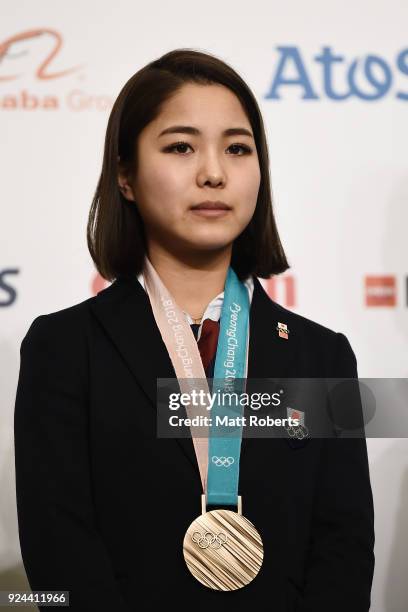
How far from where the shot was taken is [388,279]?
2.69 metres

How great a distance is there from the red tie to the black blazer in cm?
9

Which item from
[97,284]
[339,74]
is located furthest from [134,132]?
[339,74]

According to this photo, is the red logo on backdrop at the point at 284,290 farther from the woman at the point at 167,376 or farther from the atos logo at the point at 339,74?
the woman at the point at 167,376

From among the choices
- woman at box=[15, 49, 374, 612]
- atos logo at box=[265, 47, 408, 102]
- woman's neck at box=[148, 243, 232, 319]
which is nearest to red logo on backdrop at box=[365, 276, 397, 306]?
atos logo at box=[265, 47, 408, 102]

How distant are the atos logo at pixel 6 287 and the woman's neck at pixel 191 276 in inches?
37.1

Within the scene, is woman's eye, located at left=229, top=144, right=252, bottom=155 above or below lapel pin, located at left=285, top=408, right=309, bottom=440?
above

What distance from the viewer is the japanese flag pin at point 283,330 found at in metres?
1.72

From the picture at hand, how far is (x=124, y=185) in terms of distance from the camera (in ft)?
5.86

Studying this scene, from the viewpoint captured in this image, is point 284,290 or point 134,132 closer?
point 134,132

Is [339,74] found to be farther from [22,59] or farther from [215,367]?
[215,367]

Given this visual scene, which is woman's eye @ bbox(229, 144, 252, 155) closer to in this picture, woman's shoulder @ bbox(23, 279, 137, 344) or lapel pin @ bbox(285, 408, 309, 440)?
woman's shoulder @ bbox(23, 279, 137, 344)

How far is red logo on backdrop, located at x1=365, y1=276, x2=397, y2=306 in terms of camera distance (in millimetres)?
2676

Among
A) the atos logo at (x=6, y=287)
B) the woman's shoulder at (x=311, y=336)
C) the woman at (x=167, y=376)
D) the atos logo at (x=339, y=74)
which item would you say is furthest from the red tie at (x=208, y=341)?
the atos logo at (x=339, y=74)

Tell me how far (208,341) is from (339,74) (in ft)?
4.31
